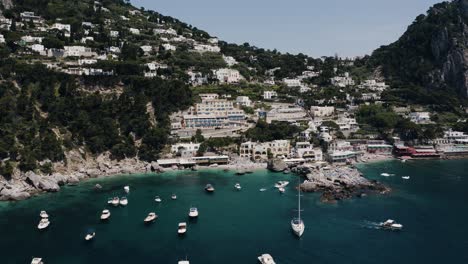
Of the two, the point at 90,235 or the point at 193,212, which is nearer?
the point at 90,235

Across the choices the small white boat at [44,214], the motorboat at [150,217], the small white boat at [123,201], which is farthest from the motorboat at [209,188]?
the small white boat at [44,214]

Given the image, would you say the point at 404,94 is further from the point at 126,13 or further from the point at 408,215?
the point at 126,13

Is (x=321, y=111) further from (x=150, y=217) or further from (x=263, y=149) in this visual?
(x=150, y=217)

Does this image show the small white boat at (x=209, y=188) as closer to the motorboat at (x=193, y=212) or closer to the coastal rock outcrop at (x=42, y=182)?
the motorboat at (x=193, y=212)

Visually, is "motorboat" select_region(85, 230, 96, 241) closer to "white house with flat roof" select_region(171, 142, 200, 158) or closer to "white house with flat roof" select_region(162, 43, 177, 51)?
"white house with flat roof" select_region(171, 142, 200, 158)

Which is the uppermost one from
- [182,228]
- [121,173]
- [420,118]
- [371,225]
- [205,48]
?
[205,48]

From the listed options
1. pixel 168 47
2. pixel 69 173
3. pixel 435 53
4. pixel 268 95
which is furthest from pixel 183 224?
pixel 435 53

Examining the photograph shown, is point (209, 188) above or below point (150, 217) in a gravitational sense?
above
